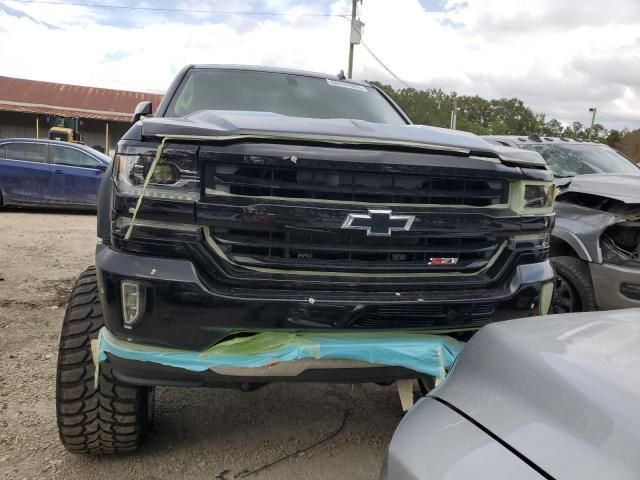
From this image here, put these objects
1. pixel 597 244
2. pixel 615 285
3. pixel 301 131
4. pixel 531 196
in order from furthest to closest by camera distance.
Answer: pixel 597 244, pixel 615 285, pixel 531 196, pixel 301 131

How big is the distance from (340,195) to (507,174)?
0.74 metres

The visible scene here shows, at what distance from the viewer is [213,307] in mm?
1998

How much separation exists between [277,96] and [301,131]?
1621mm

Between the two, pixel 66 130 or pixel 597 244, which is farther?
pixel 66 130

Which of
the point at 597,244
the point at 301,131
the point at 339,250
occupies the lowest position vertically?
the point at 597,244

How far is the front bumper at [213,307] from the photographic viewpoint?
1.98 metres

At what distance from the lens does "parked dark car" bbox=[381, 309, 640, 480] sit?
1013 mm

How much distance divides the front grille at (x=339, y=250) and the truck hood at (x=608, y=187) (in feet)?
8.10

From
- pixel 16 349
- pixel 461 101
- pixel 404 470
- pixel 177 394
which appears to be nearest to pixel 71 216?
pixel 16 349

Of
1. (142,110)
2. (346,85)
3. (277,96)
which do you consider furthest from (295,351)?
(346,85)

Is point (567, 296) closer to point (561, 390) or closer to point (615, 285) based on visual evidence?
point (615, 285)

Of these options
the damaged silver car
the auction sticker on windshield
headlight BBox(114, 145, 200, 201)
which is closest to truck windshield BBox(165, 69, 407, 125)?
the auction sticker on windshield

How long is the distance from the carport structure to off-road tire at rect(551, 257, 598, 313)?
28.8 metres

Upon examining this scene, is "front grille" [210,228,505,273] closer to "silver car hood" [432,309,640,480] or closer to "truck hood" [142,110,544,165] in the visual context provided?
"truck hood" [142,110,544,165]
